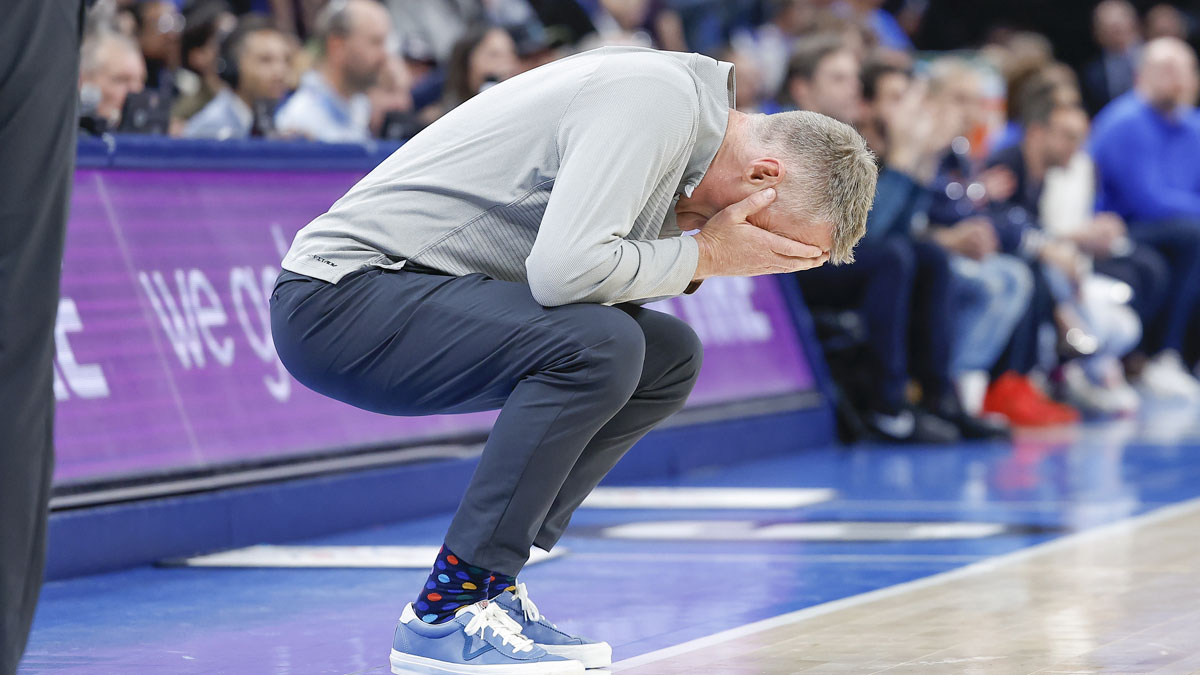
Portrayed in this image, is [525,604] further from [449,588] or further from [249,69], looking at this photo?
[249,69]

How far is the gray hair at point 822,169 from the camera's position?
3086mm

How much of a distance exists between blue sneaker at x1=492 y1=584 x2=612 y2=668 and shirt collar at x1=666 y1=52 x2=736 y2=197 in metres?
0.84

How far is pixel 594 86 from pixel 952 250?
221 inches

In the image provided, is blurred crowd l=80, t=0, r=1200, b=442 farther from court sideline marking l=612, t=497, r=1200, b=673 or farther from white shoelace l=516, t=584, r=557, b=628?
court sideline marking l=612, t=497, r=1200, b=673

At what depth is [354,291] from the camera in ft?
10.3

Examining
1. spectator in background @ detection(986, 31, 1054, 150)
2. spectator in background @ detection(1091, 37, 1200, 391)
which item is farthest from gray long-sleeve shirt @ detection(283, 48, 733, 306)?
spectator in background @ detection(1091, 37, 1200, 391)

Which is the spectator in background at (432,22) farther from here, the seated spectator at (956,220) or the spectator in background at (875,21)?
the spectator in background at (875,21)

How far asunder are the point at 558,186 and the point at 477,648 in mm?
862

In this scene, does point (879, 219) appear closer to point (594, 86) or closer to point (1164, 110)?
point (1164, 110)

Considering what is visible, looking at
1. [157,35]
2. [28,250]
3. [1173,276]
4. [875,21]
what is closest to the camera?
[28,250]

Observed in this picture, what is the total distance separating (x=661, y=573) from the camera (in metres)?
4.45

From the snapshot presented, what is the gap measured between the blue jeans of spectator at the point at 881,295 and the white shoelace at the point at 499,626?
479 centimetres

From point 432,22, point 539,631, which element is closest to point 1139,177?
point 432,22

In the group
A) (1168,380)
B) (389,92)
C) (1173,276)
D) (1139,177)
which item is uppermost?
(389,92)
